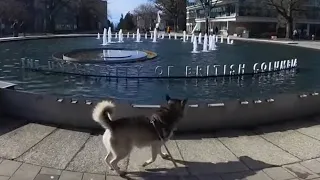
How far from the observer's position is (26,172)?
208 inches

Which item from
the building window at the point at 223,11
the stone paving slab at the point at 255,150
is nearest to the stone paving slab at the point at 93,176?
the stone paving slab at the point at 255,150

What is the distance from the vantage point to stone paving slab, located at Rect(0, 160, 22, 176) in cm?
523

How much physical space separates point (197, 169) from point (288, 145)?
215cm

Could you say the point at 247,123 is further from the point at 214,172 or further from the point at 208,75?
the point at 208,75

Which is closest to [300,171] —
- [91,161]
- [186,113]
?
[186,113]

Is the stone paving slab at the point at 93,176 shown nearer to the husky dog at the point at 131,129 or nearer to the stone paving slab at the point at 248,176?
the husky dog at the point at 131,129

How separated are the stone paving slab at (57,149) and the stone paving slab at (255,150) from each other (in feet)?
9.14

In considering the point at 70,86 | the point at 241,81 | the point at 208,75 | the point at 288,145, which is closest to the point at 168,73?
the point at 208,75

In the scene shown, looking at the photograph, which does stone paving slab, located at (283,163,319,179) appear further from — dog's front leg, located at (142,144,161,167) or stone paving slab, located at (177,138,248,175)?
dog's front leg, located at (142,144,161,167)

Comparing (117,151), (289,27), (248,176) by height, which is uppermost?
(289,27)

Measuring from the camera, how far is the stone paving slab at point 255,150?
591 cm

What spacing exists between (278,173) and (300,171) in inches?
14.2

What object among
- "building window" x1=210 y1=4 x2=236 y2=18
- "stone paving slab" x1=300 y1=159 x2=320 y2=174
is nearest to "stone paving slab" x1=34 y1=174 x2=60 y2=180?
"stone paving slab" x1=300 y1=159 x2=320 y2=174

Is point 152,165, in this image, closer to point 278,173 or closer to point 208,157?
point 208,157
